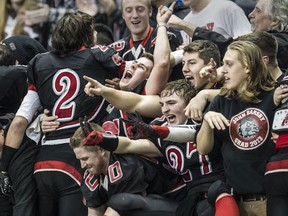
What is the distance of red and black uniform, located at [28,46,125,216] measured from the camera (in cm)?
664

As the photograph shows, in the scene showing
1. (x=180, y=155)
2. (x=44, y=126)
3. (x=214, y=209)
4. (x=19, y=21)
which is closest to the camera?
(x=214, y=209)

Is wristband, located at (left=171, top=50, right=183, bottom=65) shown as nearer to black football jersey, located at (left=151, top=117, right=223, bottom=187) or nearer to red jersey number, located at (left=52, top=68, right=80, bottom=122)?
black football jersey, located at (left=151, top=117, right=223, bottom=187)

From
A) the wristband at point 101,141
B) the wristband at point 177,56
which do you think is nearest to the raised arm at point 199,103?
the wristband at point 101,141

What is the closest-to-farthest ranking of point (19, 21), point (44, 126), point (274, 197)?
point (274, 197) < point (44, 126) < point (19, 21)

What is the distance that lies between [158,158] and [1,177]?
139cm

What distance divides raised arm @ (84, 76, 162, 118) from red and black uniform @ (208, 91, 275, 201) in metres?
0.85

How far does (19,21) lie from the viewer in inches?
366

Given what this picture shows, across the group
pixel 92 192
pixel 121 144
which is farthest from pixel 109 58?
pixel 92 192

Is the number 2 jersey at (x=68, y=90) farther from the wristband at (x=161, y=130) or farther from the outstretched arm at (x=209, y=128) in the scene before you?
the outstretched arm at (x=209, y=128)

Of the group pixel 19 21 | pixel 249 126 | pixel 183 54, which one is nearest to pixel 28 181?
pixel 183 54

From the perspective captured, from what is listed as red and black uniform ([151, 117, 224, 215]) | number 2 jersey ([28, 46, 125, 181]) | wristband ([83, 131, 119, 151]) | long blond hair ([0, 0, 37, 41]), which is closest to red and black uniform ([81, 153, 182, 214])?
red and black uniform ([151, 117, 224, 215])

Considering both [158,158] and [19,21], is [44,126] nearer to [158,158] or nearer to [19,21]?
[158,158]

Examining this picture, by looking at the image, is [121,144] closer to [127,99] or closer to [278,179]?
[127,99]

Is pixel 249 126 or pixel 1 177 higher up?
pixel 249 126
